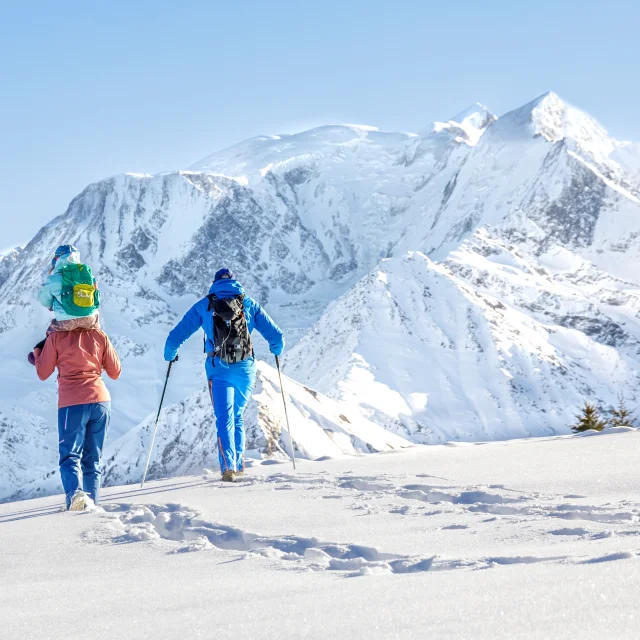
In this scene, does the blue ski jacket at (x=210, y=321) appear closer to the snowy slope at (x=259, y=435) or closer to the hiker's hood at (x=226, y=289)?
the hiker's hood at (x=226, y=289)

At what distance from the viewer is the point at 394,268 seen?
5297 centimetres

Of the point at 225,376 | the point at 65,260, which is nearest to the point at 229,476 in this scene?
the point at 225,376

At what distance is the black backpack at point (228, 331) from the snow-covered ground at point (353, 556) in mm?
1392

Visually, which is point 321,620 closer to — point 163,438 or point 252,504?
point 252,504

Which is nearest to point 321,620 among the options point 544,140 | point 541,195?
point 541,195

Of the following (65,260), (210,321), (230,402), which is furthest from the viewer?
(210,321)

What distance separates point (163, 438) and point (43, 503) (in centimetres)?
822

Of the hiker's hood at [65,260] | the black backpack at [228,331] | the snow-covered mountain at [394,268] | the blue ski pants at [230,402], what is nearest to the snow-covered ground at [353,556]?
the blue ski pants at [230,402]

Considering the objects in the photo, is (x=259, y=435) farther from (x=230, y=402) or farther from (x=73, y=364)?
(x=73, y=364)

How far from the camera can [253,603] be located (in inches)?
103

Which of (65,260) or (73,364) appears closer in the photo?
(73,364)

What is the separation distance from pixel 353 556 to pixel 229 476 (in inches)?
136

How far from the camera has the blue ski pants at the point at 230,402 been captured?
24.0 feet

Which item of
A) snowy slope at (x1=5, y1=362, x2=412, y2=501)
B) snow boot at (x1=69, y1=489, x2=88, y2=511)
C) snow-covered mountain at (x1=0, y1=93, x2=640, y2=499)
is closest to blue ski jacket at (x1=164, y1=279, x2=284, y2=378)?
snow boot at (x1=69, y1=489, x2=88, y2=511)
